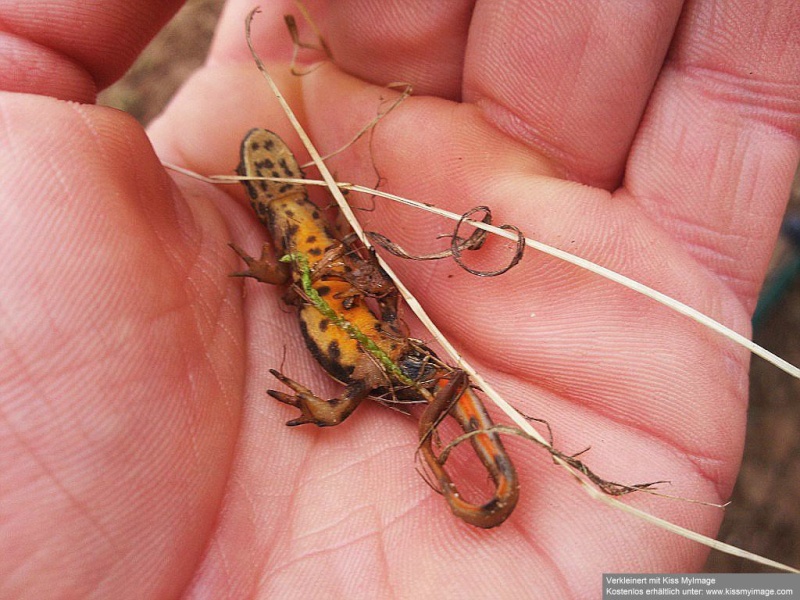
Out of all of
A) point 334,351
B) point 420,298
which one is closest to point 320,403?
point 334,351

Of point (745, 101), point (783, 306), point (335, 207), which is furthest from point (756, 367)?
point (335, 207)

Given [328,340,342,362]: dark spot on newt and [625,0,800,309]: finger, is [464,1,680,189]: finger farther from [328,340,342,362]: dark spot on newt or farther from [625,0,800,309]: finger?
[328,340,342,362]: dark spot on newt

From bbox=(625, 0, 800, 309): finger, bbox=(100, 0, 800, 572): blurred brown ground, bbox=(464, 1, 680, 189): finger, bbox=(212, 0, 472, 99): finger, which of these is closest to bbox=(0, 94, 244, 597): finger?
bbox=(212, 0, 472, 99): finger

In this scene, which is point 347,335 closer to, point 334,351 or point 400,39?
point 334,351

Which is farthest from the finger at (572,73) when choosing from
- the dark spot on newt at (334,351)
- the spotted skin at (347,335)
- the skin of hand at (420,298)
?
the dark spot on newt at (334,351)

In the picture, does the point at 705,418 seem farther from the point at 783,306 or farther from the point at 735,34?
the point at 783,306

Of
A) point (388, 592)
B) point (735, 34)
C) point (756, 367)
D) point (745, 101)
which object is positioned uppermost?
point (735, 34)

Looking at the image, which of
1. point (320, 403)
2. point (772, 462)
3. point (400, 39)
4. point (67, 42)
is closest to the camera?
point (67, 42)

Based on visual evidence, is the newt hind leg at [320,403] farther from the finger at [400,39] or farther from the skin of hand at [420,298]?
the finger at [400,39]
